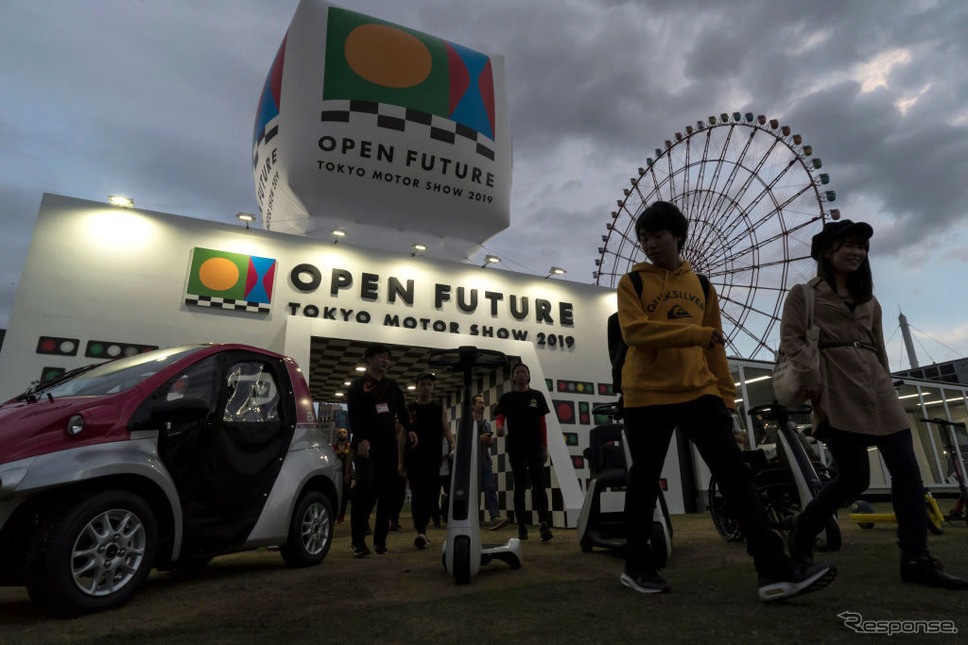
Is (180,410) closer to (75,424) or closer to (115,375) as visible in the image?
(75,424)

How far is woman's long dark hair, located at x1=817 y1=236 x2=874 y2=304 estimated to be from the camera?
2.25 m

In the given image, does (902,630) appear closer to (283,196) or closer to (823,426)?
(823,426)

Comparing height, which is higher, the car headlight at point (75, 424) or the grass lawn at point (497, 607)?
the car headlight at point (75, 424)

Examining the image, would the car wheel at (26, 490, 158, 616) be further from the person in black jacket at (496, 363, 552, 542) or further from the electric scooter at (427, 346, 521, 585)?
the person in black jacket at (496, 363, 552, 542)

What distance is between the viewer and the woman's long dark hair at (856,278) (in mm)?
2246

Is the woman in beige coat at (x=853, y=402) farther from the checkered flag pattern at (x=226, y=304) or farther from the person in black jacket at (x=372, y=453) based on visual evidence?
the checkered flag pattern at (x=226, y=304)

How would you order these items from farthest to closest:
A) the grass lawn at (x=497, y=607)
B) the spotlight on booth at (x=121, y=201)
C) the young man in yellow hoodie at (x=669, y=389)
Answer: the spotlight on booth at (x=121, y=201) → the young man in yellow hoodie at (x=669, y=389) → the grass lawn at (x=497, y=607)

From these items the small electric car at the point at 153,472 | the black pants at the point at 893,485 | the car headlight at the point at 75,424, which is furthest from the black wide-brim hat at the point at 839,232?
the car headlight at the point at 75,424

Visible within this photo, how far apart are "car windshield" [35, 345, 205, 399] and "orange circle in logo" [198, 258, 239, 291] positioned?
3453 millimetres

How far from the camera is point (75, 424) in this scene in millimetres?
2086

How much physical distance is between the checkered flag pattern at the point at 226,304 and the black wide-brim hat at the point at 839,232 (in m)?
5.56

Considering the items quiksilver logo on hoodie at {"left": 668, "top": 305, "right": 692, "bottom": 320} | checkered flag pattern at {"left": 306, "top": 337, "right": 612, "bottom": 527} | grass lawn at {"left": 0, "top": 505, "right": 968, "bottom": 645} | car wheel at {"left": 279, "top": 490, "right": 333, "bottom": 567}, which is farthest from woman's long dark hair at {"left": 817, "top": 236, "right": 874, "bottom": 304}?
checkered flag pattern at {"left": 306, "top": 337, "right": 612, "bottom": 527}

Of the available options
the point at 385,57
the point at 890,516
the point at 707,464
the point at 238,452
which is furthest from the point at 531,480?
the point at 385,57

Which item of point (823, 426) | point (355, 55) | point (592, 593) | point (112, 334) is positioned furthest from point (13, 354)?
point (823, 426)
